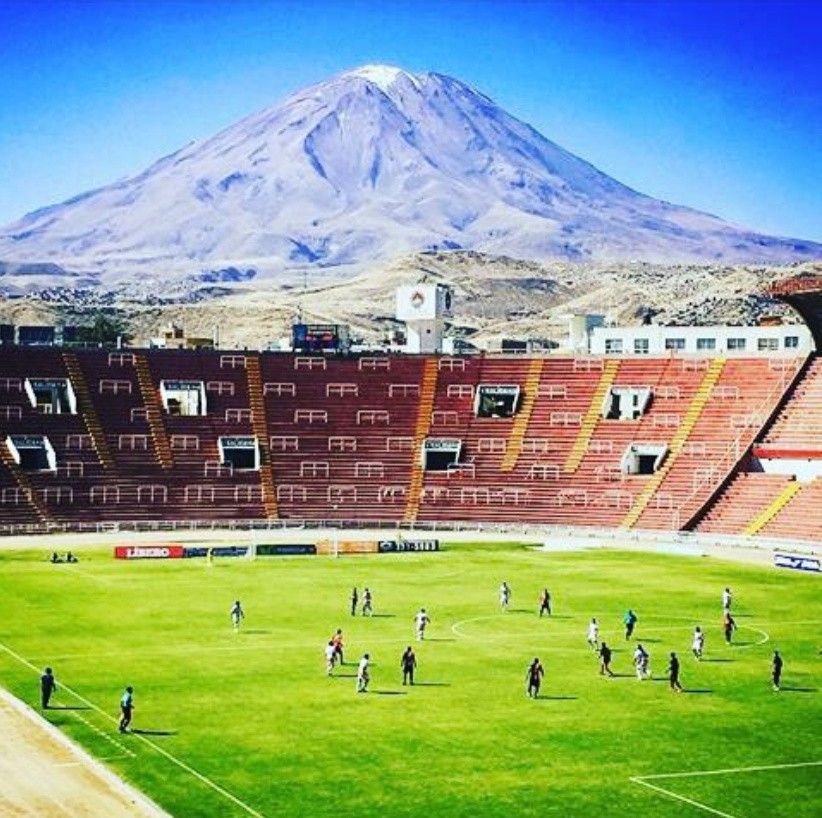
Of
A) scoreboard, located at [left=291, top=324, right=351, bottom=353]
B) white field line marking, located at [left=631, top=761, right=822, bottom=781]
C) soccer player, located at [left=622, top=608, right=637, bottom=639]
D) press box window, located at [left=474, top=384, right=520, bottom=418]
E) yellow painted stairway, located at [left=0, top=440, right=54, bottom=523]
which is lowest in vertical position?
white field line marking, located at [left=631, top=761, right=822, bottom=781]

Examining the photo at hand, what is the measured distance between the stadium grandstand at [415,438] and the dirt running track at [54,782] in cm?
6634

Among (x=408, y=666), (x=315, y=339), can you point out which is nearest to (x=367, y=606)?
(x=408, y=666)

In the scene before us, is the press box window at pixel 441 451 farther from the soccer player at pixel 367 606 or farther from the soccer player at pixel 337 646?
the soccer player at pixel 337 646

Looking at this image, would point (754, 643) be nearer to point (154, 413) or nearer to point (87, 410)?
point (154, 413)

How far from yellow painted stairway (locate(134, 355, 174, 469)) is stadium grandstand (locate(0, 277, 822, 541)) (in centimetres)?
17

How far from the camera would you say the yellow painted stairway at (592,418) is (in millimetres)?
125188

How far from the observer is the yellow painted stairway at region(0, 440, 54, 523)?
113m

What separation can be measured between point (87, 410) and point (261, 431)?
50.6 ft

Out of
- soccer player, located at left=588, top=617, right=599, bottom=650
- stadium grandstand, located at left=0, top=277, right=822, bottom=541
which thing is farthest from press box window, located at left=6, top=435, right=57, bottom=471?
soccer player, located at left=588, top=617, right=599, bottom=650

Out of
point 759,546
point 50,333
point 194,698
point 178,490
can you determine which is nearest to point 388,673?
point 194,698

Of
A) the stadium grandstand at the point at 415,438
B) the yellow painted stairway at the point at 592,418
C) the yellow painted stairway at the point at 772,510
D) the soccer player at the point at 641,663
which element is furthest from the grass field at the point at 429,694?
the yellow painted stairway at the point at 592,418

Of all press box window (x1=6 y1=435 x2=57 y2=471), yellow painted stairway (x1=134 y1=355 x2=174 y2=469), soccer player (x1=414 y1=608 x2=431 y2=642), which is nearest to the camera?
soccer player (x1=414 y1=608 x2=431 y2=642)

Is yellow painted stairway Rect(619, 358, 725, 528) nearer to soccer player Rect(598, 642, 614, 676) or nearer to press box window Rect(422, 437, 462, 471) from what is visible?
press box window Rect(422, 437, 462, 471)

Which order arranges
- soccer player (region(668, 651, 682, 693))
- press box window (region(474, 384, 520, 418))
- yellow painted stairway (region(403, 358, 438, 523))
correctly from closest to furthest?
soccer player (region(668, 651, 682, 693)) → yellow painted stairway (region(403, 358, 438, 523)) → press box window (region(474, 384, 520, 418))
